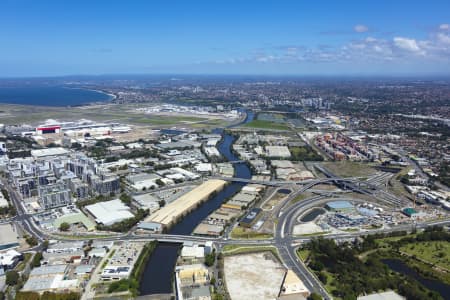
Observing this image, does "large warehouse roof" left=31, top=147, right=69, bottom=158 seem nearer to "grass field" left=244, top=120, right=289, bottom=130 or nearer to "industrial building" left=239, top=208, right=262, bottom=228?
"industrial building" left=239, top=208, right=262, bottom=228

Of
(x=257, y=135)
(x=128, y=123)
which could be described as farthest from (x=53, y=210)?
(x=128, y=123)

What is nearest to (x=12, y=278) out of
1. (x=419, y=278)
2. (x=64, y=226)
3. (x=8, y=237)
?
(x=8, y=237)

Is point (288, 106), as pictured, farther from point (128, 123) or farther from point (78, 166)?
point (78, 166)

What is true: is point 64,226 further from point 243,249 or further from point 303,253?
point 303,253

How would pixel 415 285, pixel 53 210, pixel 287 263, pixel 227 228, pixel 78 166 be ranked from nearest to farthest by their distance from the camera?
pixel 415 285, pixel 287 263, pixel 227 228, pixel 53 210, pixel 78 166

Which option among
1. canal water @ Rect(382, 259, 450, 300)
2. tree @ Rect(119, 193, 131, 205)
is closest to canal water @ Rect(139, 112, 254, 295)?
tree @ Rect(119, 193, 131, 205)

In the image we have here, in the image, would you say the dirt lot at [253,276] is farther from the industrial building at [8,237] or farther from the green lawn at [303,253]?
the industrial building at [8,237]
